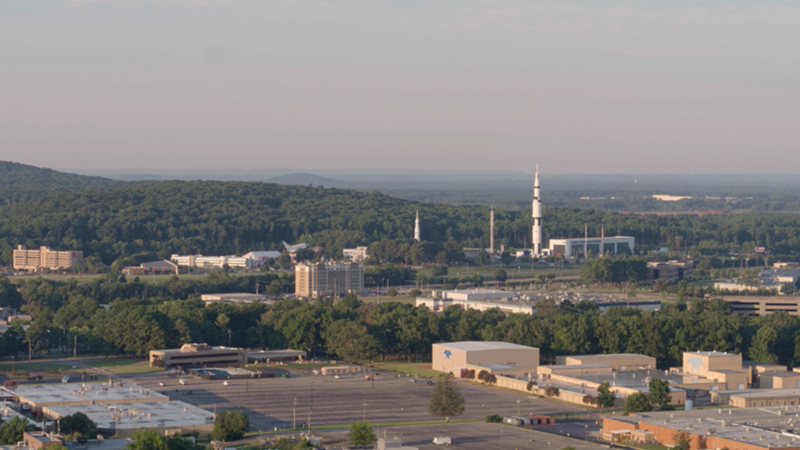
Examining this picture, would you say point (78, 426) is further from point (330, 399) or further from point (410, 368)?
point (410, 368)

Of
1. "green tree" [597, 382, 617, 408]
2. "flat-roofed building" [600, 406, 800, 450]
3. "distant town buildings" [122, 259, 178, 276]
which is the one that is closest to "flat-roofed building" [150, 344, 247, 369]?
"green tree" [597, 382, 617, 408]

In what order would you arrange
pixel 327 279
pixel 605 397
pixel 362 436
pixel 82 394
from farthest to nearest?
pixel 327 279 → pixel 605 397 → pixel 82 394 → pixel 362 436

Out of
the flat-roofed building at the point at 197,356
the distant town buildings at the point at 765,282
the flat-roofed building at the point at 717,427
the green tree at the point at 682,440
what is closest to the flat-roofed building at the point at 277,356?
the flat-roofed building at the point at 197,356

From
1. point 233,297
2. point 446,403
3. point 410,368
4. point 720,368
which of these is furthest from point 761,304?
point 446,403

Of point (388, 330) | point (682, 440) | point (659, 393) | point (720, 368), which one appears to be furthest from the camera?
point (388, 330)

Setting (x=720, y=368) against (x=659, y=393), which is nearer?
(x=659, y=393)

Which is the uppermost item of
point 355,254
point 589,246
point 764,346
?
point 589,246
